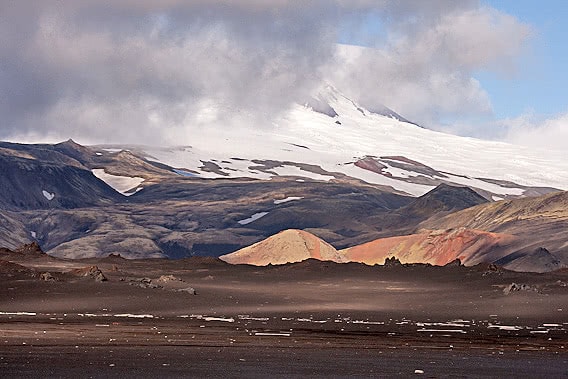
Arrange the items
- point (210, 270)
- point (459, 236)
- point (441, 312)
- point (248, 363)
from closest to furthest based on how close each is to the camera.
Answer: point (248, 363)
point (441, 312)
point (210, 270)
point (459, 236)

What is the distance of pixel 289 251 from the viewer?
12281 cm

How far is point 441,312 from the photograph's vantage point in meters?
50.8

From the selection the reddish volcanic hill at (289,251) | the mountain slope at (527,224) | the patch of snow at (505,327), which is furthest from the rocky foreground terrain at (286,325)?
the reddish volcanic hill at (289,251)

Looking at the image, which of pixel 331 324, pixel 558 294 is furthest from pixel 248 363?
pixel 558 294

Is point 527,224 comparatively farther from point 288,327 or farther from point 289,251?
point 288,327

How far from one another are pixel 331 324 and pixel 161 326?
22.2 feet


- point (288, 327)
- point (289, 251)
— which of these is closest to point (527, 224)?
point (289, 251)

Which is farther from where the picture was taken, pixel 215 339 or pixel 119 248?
pixel 119 248

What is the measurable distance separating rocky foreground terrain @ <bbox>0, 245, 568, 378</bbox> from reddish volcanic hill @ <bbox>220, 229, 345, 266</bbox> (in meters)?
38.7

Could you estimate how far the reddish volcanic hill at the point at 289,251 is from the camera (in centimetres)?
12088

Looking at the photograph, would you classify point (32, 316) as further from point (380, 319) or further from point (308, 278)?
point (308, 278)

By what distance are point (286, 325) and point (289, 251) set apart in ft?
268

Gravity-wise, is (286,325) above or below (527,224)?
below

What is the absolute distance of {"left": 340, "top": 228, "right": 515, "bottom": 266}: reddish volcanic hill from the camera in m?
124
